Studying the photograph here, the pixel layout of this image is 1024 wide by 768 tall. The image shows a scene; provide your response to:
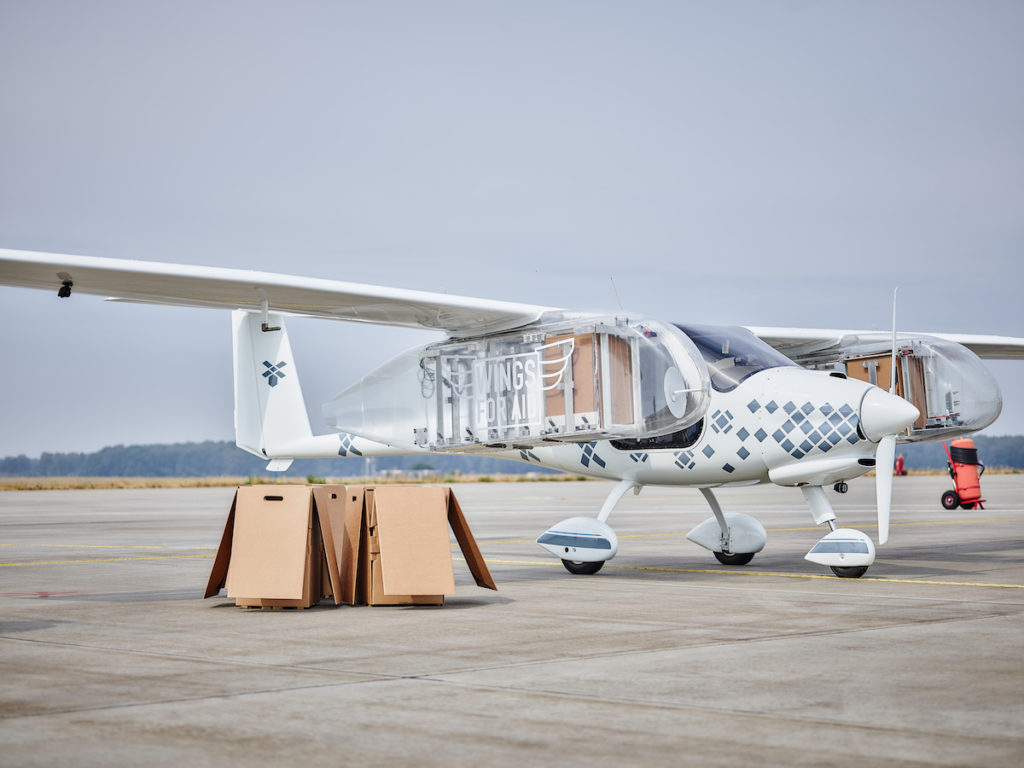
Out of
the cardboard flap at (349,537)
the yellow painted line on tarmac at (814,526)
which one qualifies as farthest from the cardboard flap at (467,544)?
the yellow painted line on tarmac at (814,526)

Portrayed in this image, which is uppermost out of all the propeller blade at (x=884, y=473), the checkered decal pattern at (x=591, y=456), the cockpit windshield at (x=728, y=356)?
the cockpit windshield at (x=728, y=356)

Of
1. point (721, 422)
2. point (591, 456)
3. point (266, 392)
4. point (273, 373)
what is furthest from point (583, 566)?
point (273, 373)

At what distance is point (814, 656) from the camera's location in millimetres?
6527

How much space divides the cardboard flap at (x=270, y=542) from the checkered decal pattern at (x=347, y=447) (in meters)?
6.00

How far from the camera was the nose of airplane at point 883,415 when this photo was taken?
10.6m

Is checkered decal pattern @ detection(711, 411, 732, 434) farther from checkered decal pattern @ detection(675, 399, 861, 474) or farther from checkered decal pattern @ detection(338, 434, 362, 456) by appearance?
checkered decal pattern @ detection(338, 434, 362, 456)

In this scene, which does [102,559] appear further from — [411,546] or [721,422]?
[721,422]

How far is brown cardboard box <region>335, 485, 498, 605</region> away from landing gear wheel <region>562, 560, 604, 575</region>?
2.34 meters

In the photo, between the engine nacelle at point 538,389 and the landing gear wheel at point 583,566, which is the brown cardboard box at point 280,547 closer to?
the engine nacelle at point 538,389

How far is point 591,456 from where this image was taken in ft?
42.4

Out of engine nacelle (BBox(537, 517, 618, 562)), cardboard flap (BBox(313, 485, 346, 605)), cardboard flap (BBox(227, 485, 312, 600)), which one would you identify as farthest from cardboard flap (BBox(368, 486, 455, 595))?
engine nacelle (BBox(537, 517, 618, 562))

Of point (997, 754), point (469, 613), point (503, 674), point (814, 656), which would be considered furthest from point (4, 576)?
point (997, 754)

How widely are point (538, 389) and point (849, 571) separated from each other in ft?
11.3

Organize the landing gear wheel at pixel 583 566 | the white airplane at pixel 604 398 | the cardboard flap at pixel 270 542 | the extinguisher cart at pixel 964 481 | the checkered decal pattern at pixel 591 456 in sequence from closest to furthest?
the cardboard flap at pixel 270 542 < the white airplane at pixel 604 398 < the landing gear wheel at pixel 583 566 < the checkered decal pattern at pixel 591 456 < the extinguisher cart at pixel 964 481
